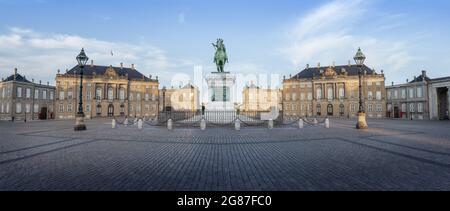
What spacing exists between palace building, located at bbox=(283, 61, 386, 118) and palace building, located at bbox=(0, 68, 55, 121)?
74396mm

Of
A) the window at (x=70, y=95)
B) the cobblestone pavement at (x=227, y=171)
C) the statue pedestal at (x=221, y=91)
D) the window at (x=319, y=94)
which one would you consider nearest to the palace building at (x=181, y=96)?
the window at (x=70, y=95)

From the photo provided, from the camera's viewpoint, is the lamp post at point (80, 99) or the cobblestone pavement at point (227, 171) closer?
the cobblestone pavement at point (227, 171)

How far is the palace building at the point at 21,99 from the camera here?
54.8m

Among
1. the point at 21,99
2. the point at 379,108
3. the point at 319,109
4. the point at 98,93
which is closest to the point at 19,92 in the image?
the point at 21,99

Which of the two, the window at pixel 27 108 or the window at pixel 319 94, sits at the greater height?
the window at pixel 319 94

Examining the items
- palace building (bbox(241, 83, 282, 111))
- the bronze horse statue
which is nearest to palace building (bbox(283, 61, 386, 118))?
palace building (bbox(241, 83, 282, 111))

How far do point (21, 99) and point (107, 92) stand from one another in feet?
65.1

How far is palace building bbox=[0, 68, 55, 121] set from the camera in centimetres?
5481

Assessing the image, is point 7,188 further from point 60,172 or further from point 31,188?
point 60,172

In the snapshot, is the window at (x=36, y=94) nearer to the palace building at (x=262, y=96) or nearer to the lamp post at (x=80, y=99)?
the lamp post at (x=80, y=99)

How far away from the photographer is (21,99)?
5703 cm

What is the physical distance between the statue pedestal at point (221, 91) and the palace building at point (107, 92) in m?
45.5

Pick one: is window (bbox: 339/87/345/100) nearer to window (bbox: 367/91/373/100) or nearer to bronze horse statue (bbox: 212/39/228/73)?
window (bbox: 367/91/373/100)
